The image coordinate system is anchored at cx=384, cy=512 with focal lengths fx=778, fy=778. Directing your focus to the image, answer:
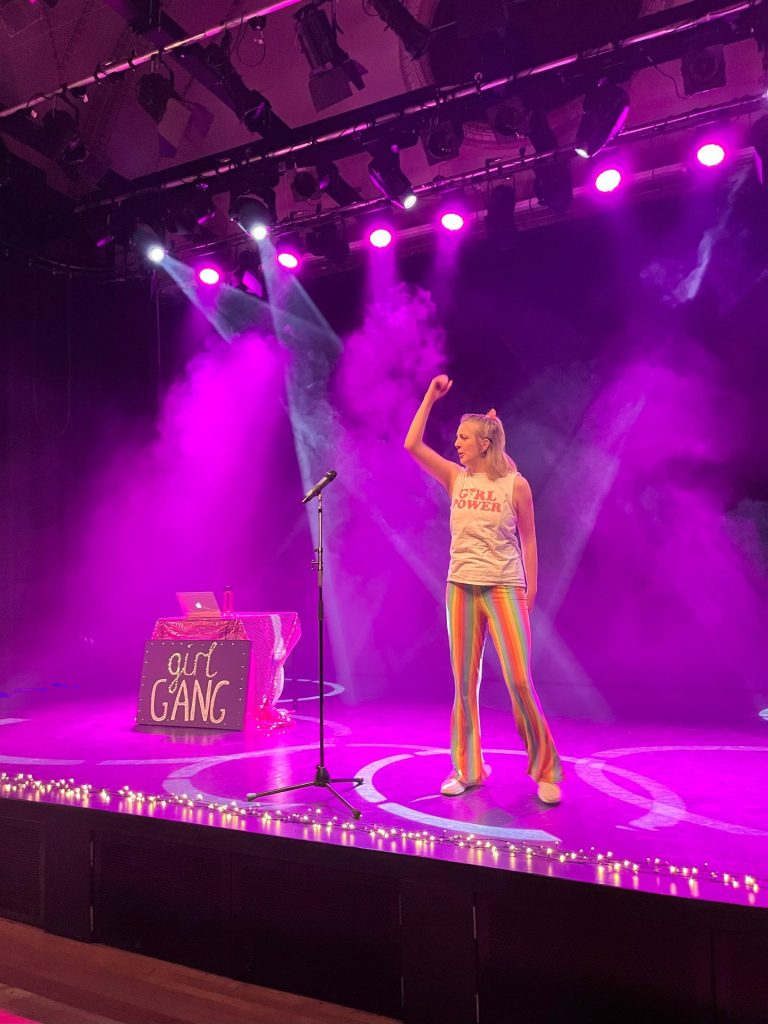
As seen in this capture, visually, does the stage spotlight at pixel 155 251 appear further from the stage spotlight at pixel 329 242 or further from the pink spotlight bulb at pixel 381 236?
the pink spotlight bulb at pixel 381 236

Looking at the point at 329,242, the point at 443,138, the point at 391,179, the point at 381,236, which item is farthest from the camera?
the point at 329,242

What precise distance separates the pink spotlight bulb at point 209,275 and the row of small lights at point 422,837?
629 centimetres

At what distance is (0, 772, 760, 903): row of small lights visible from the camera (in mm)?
2283

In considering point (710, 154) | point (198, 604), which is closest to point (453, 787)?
point (198, 604)

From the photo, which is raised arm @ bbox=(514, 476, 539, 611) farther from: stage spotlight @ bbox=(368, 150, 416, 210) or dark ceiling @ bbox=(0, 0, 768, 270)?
stage spotlight @ bbox=(368, 150, 416, 210)

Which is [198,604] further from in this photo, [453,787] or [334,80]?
[334,80]

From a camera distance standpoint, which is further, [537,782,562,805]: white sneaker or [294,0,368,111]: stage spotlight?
[294,0,368,111]: stage spotlight

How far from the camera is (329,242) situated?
7.90 metres

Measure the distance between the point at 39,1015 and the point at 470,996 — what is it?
1.32 metres

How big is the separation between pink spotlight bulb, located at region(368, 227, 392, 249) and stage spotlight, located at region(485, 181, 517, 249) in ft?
3.31

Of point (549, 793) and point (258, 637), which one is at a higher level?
point (258, 637)

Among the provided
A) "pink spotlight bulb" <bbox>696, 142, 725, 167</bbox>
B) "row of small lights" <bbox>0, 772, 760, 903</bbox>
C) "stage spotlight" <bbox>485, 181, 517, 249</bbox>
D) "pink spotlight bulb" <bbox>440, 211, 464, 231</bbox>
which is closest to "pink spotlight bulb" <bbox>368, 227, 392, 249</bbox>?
"pink spotlight bulb" <bbox>440, 211, 464, 231</bbox>

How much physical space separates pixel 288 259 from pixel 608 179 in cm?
328

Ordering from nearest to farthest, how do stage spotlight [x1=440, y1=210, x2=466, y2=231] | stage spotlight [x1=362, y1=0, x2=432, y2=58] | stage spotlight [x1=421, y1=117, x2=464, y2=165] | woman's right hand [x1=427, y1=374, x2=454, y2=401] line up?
1. woman's right hand [x1=427, y1=374, x2=454, y2=401]
2. stage spotlight [x1=362, y1=0, x2=432, y2=58]
3. stage spotlight [x1=421, y1=117, x2=464, y2=165]
4. stage spotlight [x1=440, y1=210, x2=466, y2=231]
